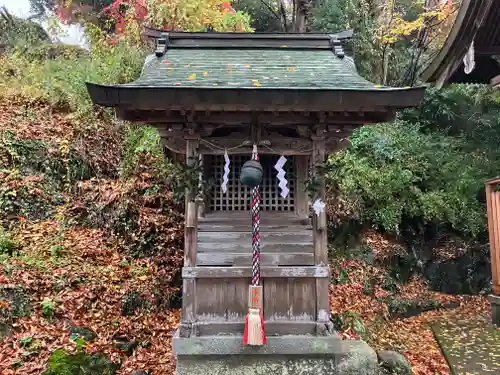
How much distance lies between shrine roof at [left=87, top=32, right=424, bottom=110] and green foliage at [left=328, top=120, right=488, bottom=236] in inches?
161

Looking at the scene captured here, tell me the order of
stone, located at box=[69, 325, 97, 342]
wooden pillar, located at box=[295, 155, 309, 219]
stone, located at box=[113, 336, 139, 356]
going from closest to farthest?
wooden pillar, located at box=[295, 155, 309, 219] < stone, located at box=[69, 325, 97, 342] < stone, located at box=[113, 336, 139, 356]

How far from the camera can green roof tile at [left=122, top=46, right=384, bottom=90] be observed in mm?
4734

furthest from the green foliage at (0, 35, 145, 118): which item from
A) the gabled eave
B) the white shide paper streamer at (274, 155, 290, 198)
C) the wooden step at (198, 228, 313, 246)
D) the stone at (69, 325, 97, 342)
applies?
the white shide paper streamer at (274, 155, 290, 198)

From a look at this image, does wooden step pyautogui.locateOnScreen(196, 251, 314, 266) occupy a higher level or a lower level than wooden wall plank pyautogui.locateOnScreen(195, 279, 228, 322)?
higher

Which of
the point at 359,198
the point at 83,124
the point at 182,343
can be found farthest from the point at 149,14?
the point at 182,343

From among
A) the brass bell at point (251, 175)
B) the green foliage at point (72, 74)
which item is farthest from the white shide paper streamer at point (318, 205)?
the green foliage at point (72, 74)

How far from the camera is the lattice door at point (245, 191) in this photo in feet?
A: 18.1

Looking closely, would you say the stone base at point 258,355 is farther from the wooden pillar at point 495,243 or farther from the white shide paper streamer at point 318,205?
the wooden pillar at point 495,243

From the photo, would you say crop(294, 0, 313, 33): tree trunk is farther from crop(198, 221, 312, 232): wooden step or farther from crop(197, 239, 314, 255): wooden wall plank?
crop(197, 239, 314, 255): wooden wall plank

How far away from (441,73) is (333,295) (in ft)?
17.1

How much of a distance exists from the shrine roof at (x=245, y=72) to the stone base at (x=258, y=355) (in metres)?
2.97

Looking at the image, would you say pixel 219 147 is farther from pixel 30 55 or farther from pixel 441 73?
pixel 30 55

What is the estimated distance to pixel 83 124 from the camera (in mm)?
9844

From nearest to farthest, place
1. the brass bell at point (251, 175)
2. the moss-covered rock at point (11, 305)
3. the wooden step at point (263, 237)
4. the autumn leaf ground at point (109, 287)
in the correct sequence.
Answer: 1. the brass bell at point (251, 175)
2. the wooden step at point (263, 237)
3. the moss-covered rock at point (11, 305)
4. the autumn leaf ground at point (109, 287)
